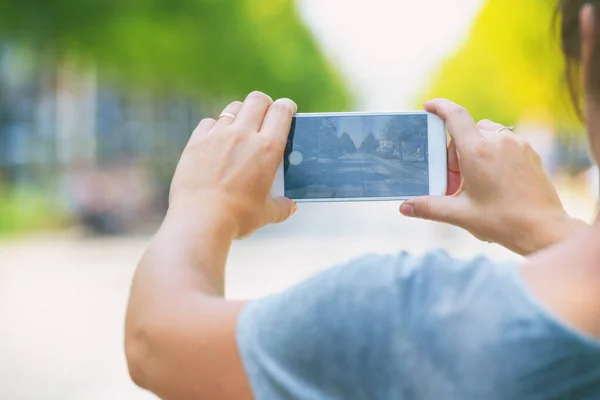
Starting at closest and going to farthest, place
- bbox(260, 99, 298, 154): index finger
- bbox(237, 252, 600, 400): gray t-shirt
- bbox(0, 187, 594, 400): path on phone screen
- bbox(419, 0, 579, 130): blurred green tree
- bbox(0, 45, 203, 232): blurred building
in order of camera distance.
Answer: bbox(237, 252, 600, 400): gray t-shirt → bbox(260, 99, 298, 154): index finger → bbox(0, 187, 594, 400): path on phone screen → bbox(0, 45, 203, 232): blurred building → bbox(419, 0, 579, 130): blurred green tree

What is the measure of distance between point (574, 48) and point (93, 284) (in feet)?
28.4

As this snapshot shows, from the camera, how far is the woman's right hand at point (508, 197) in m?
1.08

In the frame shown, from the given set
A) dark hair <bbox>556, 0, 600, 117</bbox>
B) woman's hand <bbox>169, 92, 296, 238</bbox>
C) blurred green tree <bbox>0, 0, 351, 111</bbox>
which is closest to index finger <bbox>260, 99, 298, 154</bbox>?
woman's hand <bbox>169, 92, 296, 238</bbox>

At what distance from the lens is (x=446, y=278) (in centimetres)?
77

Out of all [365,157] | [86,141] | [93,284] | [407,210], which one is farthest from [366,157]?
[86,141]

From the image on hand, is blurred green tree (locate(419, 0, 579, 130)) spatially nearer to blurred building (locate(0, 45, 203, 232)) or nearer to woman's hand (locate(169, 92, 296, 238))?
blurred building (locate(0, 45, 203, 232))

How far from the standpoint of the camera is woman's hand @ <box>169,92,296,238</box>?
38.3 inches

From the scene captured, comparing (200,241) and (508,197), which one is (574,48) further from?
(200,241)

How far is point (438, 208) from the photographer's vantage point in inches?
46.6

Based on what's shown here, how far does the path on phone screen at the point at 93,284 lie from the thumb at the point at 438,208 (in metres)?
0.13

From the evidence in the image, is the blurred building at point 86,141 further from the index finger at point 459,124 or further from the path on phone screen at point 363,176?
the index finger at point 459,124

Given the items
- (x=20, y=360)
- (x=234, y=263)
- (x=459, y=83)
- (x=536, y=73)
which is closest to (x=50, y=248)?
(x=234, y=263)

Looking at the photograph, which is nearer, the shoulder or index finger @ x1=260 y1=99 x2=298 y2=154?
the shoulder

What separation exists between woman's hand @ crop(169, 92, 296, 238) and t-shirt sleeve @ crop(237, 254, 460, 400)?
8.0 inches
